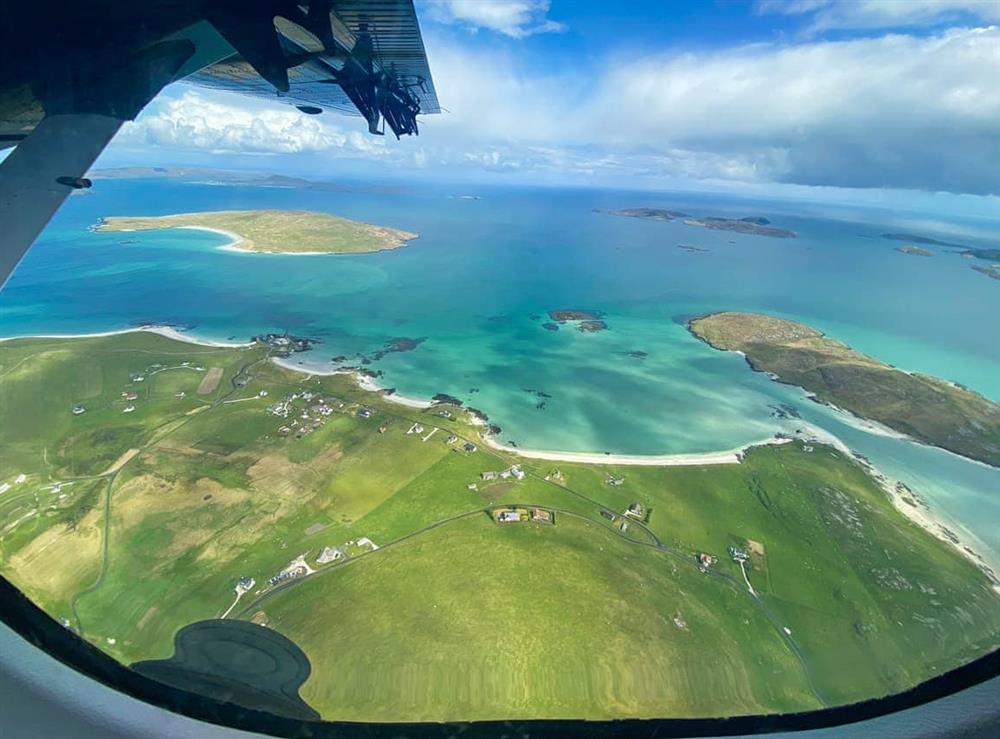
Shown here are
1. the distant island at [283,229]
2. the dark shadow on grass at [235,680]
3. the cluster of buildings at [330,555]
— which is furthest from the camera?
the distant island at [283,229]

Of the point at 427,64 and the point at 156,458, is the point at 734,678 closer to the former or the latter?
the point at 427,64

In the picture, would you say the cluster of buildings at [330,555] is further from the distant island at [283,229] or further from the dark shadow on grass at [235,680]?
the distant island at [283,229]

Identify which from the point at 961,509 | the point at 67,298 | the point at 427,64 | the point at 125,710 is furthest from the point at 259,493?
the point at 67,298

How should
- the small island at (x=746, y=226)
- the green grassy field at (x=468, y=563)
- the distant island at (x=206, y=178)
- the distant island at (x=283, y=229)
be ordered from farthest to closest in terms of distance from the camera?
the distant island at (x=206, y=178) < the small island at (x=746, y=226) < the distant island at (x=283, y=229) < the green grassy field at (x=468, y=563)

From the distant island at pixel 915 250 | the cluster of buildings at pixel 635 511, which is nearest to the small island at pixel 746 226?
the distant island at pixel 915 250

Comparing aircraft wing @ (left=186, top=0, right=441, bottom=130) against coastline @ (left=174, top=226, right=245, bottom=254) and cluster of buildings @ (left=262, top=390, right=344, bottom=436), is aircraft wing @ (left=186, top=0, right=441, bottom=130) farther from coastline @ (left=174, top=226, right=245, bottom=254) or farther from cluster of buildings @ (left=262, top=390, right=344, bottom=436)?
coastline @ (left=174, top=226, right=245, bottom=254)

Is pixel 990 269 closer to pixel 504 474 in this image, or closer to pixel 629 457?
pixel 629 457

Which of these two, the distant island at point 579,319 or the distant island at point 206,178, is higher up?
the distant island at point 206,178
